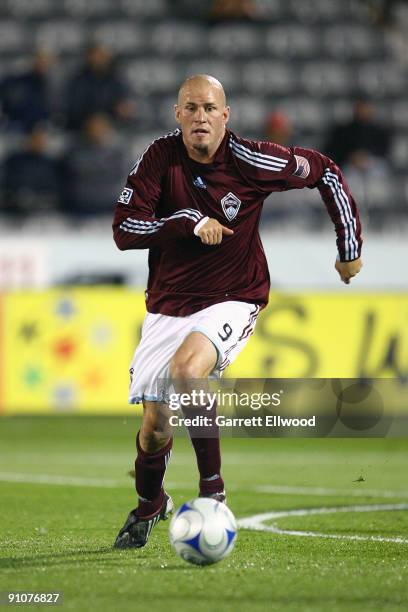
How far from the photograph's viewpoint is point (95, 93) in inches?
589

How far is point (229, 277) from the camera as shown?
5492 mm

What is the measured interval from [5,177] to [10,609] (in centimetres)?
1065

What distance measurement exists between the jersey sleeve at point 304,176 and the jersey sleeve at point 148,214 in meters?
0.40

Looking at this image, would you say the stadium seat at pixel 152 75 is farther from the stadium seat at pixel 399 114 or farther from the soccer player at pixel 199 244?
the soccer player at pixel 199 244

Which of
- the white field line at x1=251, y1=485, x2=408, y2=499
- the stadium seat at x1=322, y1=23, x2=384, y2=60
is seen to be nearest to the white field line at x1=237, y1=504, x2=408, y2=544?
the white field line at x1=251, y1=485, x2=408, y2=499

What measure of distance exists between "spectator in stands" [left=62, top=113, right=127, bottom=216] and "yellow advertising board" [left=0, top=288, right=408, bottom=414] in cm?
166

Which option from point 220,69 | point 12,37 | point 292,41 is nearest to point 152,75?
point 220,69

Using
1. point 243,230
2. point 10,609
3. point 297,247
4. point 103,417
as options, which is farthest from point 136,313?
point 10,609

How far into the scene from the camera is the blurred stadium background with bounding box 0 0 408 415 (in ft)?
41.3

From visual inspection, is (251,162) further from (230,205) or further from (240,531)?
(240,531)

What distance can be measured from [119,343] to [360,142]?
4425 mm

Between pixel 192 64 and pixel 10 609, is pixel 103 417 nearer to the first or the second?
pixel 192 64

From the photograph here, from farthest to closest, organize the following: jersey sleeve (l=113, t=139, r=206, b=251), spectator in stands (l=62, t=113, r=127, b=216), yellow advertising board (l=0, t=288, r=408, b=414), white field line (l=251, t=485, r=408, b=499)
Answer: spectator in stands (l=62, t=113, r=127, b=216), yellow advertising board (l=0, t=288, r=408, b=414), white field line (l=251, t=485, r=408, b=499), jersey sleeve (l=113, t=139, r=206, b=251)

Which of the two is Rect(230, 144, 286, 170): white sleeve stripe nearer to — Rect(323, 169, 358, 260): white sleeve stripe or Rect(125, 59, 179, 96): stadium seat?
Rect(323, 169, 358, 260): white sleeve stripe
